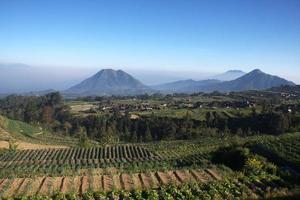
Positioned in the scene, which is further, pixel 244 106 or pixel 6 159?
pixel 244 106

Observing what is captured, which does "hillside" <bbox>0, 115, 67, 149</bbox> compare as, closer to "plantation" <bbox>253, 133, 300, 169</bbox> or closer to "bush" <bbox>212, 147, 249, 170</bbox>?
"bush" <bbox>212, 147, 249, 170</bbox>

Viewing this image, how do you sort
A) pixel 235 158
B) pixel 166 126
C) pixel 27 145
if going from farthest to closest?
pixel 166 126 < pixel 27 145 < pixel 235 158

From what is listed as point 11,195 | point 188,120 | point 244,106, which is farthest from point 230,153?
point 244,106

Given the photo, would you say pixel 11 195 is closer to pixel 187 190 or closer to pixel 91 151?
pixel 187 190

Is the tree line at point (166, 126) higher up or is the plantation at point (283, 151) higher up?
the plantation at point (283, 151)

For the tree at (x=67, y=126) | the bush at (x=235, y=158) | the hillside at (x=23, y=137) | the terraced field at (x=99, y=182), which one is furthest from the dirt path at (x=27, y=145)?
the terraced field at (x=99, y=182)

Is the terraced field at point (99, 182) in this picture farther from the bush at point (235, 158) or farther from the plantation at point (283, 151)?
the plantation at point (283, 151)

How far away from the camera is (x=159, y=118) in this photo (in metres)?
118

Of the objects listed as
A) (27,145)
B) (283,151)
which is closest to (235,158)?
(283,151)

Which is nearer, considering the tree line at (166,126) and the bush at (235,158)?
the bush at (235,158)

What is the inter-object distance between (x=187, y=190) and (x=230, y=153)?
15.2m

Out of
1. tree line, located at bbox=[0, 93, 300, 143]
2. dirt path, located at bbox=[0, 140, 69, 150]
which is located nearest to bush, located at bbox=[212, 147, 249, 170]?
tree line, located at bbox=[0, 93, 300, 143]

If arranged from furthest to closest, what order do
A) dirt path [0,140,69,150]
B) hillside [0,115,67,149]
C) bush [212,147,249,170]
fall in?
Result: hillside [0,115,67,149], dirt path [0,140,69,150], bush [212,147,249,170]

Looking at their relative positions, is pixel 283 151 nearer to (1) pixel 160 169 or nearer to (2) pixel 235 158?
(2) pixel 235 158
